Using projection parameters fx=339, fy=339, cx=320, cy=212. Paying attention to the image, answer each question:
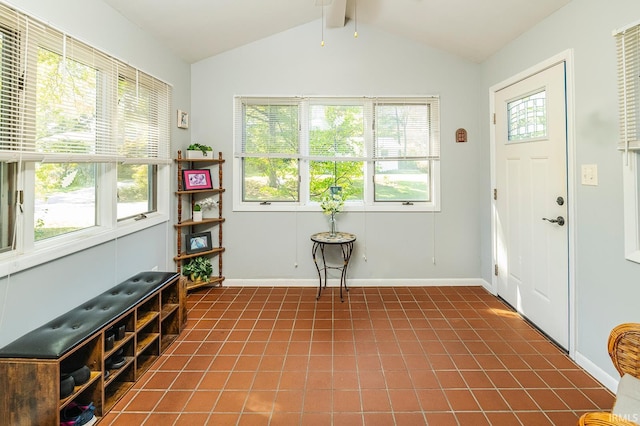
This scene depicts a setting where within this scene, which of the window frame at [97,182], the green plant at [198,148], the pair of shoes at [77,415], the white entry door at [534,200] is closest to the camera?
the pair of shoes at [77,415]

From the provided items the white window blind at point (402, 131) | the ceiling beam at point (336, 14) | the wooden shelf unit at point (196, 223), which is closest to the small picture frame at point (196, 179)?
the wooden shelf unit at point (196, 223)

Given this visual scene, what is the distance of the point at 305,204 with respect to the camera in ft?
13.1

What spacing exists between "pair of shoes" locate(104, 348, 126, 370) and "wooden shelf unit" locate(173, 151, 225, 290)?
1.52m

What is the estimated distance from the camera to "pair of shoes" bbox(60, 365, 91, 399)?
62.0 inches

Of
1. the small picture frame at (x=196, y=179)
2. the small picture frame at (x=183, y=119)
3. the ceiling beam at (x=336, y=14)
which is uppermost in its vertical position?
the ceiling beam at (x=336, y=14)

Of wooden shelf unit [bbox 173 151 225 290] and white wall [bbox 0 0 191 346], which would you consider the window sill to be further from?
wooden shelf unit [bbox 173 151 225 290]

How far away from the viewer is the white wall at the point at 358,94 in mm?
3861

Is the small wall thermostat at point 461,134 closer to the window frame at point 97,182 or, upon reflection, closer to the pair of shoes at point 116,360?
the window frame at point 97,182

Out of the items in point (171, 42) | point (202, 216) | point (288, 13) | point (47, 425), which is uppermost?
point (288, 13)

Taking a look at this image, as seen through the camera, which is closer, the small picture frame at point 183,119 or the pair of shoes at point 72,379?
the pair of shoes at point 72,379

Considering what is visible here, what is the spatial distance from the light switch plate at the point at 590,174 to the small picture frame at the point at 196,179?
3367 mm

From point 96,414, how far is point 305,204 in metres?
2.69

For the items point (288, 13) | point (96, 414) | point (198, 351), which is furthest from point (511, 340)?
point (288, 13)

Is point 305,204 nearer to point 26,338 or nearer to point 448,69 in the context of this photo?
point 448,69
